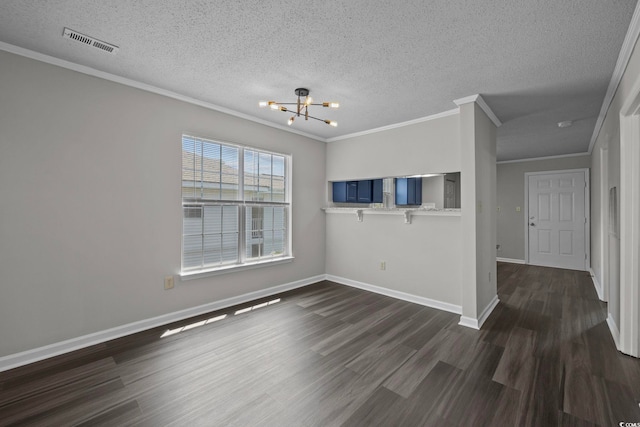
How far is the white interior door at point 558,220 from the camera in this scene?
233 inches

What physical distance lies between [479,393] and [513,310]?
7.00 ft

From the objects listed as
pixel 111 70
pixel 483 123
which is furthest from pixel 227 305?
pixel 483 123

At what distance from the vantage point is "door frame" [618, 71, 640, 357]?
232cm

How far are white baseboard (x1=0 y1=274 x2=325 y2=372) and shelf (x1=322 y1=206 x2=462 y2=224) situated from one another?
1744mm

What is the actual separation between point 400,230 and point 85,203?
12.2 feet

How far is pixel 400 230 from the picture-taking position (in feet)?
13.5

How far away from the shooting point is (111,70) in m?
2.61

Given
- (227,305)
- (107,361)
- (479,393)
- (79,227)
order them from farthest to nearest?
(227,305), (79,227), (107,361), (479,393)

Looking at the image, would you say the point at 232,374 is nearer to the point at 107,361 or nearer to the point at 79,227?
the point at 107,361

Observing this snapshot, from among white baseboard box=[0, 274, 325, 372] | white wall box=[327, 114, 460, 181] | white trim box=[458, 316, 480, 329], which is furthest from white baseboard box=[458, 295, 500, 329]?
white baseboard box=[0, 274, 325, 372]

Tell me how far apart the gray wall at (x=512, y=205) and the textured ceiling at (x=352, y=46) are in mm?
3688

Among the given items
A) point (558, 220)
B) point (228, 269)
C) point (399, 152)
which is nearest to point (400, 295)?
point (399, 152)

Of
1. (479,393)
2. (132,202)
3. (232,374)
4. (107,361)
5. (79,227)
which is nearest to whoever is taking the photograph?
(479,393)

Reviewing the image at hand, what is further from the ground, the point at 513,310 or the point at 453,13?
the point at 453,13
